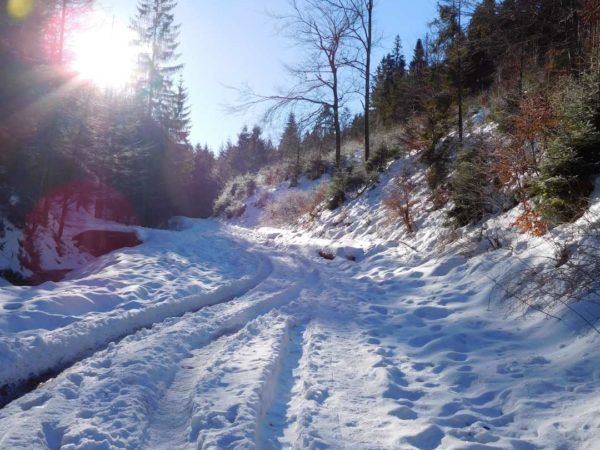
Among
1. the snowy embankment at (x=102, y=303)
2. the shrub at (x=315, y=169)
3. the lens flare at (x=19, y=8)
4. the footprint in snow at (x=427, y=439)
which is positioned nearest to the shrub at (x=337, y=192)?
the snowy embankment at (x=102, y=303)

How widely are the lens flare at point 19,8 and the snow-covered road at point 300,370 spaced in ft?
36.5

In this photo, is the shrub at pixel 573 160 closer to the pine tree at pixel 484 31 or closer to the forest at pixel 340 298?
the forest at pixel 340 298

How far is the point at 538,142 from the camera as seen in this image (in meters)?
8.78

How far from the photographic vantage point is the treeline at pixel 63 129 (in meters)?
13.4

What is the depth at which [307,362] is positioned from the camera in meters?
4.89

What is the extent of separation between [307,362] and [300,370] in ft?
0.66

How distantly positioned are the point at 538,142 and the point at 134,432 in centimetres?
902

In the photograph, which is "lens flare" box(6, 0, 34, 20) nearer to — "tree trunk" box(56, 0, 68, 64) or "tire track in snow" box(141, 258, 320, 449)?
"tree trunk" box(56, 0, 68, 64)

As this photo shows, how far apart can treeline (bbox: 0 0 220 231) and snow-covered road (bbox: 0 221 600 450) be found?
806 cm

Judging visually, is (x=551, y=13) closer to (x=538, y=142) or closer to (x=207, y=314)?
(x=538, y=142)

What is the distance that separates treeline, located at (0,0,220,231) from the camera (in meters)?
13.4

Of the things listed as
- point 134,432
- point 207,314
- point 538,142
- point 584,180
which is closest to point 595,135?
point 584,180

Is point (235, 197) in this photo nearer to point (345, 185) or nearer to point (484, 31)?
point (345, 185)

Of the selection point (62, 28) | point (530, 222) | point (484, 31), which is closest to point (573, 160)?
point (530, 222)
